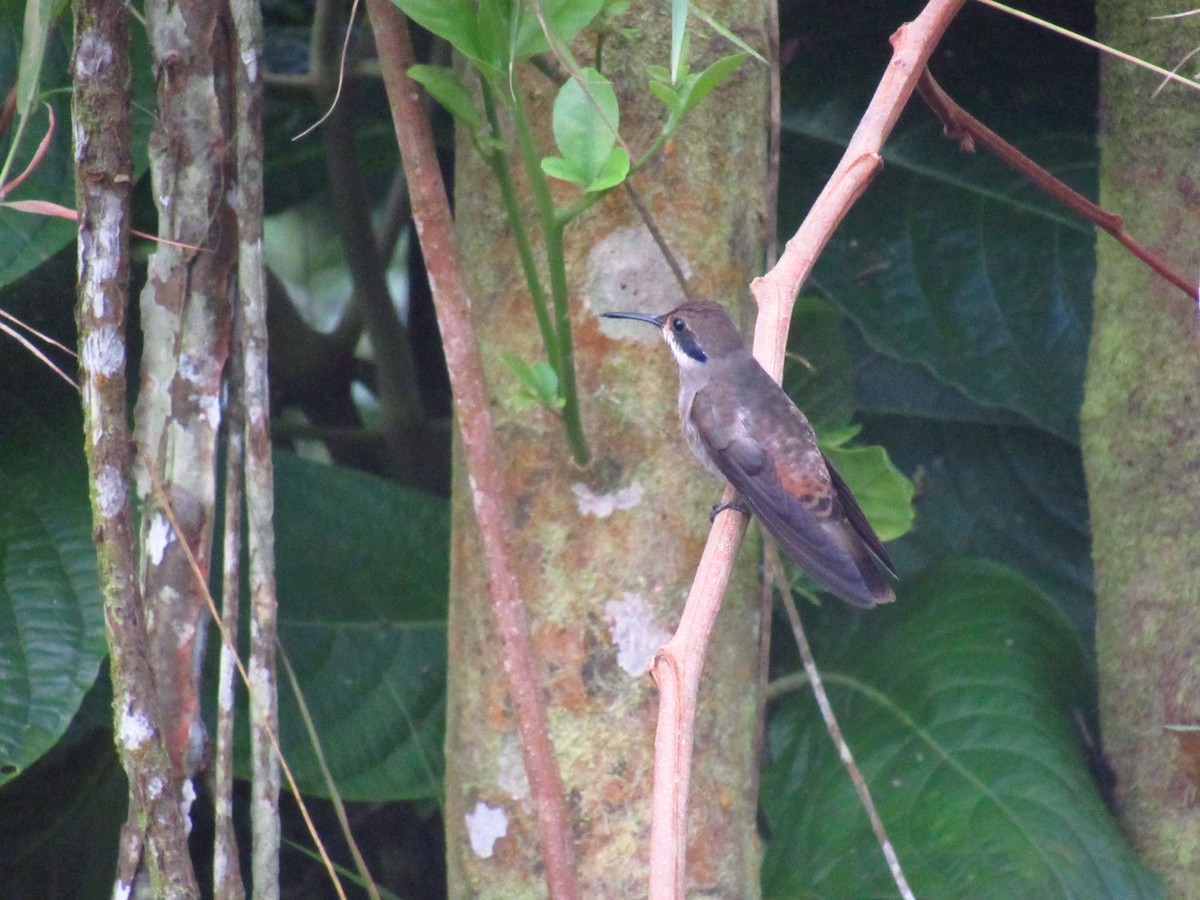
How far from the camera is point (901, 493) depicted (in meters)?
2.34

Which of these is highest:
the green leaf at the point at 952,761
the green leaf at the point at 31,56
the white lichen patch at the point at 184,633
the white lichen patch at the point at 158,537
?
the green leaf at the point at 31,56

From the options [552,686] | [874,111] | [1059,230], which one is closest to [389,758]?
[552,686]

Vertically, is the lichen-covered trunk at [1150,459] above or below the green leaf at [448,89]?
below

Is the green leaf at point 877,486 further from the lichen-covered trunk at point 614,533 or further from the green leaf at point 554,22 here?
the green leaf at point 554,22

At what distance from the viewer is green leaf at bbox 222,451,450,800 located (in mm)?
2494

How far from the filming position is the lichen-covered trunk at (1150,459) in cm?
228

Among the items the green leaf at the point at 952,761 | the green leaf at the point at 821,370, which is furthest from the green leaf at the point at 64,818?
the green leaf at the point at 821,370

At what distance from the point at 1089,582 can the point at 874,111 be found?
6.54 feet

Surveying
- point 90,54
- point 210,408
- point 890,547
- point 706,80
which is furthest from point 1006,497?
point 90,54

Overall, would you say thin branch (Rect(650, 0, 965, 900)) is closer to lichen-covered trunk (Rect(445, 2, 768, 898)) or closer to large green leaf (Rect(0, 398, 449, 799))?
lichen-covered trunk (Rect(445, 2, 768, 898))

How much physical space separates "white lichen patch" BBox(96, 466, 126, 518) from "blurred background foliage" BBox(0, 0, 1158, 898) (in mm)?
519

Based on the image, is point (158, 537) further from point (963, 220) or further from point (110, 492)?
point (963, 220)

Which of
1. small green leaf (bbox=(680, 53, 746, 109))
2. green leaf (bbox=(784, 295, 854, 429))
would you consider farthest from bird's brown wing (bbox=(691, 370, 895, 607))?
Result: small green leaf (bbox=(680, 53, 746, 109))

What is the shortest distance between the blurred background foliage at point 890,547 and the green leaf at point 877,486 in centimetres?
29
